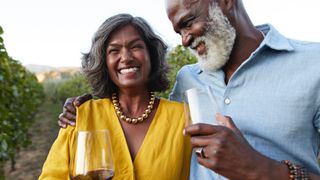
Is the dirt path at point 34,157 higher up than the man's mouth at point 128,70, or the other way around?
the man's mouth at point 128,70

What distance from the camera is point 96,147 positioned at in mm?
1751

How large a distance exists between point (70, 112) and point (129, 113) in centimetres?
32

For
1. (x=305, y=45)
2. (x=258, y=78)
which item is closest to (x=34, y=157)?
(x=258, y=78)

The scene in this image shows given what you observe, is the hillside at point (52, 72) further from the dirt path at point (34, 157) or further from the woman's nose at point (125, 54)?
the woman's nose at point (125, 54)

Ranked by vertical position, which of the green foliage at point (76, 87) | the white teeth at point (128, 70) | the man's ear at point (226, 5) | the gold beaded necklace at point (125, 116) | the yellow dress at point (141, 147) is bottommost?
the green foliage at point (76, 87)

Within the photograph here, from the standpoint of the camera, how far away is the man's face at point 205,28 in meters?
2.14

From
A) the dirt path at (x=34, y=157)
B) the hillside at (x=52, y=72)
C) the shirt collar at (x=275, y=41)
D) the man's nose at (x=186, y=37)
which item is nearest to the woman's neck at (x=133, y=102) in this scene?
the man's nose at (x=186, y=37)

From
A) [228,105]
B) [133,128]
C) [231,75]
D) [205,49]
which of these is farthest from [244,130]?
[133,128]

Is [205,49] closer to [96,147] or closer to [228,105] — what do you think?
[228,105]

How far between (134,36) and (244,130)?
2.44ft

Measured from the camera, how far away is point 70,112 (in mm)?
2289

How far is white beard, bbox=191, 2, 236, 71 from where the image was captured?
2.15 metres

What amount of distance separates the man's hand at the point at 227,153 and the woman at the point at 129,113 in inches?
22.5

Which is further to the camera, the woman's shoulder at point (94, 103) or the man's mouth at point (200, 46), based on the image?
the woman's shoulder at point (94, 103)
